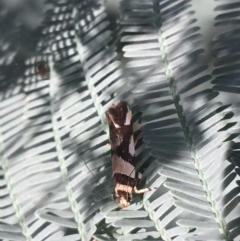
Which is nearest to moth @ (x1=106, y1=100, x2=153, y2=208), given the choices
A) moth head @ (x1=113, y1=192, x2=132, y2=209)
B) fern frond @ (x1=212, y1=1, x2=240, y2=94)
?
moth head @ (x1=113, y1=192, x2=132, y2=209)

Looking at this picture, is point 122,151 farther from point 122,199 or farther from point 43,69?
point 43,69

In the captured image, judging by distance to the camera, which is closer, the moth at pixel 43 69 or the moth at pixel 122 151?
the moth at pixel 122 151

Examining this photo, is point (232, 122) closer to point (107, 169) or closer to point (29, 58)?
point (107, 169)

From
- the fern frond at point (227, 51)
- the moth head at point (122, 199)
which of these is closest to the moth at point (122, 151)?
the moth head at point (122, 199)

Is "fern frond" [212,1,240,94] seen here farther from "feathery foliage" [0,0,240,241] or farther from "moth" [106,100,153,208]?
"moth" [106,100,153,208]

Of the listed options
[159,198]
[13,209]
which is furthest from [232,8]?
[13,209]

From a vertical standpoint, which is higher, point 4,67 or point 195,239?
point 4,67

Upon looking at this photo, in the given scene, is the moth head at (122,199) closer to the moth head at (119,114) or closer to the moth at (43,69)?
the moth head at (119,114)

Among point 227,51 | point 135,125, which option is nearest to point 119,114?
point 135,125
